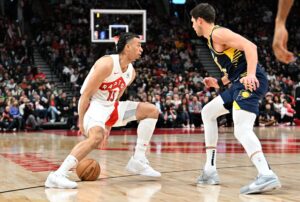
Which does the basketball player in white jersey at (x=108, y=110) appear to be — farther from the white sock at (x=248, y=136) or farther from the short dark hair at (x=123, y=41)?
the white sock at (x=248, y=136)

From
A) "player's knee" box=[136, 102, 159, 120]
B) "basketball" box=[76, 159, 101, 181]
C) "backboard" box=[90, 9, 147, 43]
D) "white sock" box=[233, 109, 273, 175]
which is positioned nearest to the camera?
"white sock" box=[233, 109, 273, 175]

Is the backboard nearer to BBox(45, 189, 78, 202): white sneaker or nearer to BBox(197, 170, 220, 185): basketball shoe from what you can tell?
BBox(197, 170, 220, 185): basketball shoe

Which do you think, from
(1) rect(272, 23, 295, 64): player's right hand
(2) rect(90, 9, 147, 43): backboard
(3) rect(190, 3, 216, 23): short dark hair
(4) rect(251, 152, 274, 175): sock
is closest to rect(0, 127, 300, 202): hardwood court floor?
(4) rect(251, 152, 274, 175): sock

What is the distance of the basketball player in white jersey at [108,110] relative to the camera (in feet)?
18.1

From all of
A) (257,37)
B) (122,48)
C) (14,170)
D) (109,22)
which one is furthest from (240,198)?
(257,37)

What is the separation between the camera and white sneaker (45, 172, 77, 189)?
529 cm

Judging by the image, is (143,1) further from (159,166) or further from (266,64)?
(159,166)

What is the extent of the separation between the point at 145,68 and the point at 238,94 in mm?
15472

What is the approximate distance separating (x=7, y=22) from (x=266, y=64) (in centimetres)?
991

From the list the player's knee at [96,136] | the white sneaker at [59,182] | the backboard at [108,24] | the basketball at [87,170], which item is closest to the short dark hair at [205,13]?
the player's knee at [96,136]

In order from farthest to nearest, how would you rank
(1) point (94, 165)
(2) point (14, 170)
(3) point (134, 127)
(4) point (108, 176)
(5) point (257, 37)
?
1. (5) point (257, 37)
2. (3) point (134, 127)
3. (2) point (14, 170)
4. (4) point (108, 176)
5. (1) point (94, 165)

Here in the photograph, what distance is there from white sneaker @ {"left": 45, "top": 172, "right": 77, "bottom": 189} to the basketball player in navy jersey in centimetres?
123

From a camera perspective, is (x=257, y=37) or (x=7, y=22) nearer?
(x=7, y=22)

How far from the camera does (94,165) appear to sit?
582 cm
